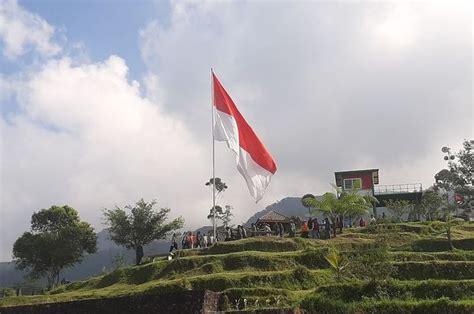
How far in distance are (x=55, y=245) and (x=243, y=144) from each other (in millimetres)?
28976

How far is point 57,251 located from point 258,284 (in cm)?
3175

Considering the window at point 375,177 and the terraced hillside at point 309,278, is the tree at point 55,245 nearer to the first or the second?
the terraced hillside at point 309,278

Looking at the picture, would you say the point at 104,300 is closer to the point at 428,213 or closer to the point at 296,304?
the point at 296,304

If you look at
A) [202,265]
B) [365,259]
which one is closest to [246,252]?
[202,265]

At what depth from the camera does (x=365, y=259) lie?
70.9 ft

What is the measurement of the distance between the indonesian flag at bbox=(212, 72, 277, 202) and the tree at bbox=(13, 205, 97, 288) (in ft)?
91.2

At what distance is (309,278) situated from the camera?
2402 cm

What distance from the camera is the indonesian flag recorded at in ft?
88.7

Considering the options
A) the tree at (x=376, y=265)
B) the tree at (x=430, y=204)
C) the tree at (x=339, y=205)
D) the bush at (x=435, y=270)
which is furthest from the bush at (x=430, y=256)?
the tree at (x=430, y=204)

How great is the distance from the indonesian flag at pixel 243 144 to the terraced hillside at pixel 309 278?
3574 mm

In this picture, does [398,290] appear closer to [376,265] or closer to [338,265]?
[376,265]

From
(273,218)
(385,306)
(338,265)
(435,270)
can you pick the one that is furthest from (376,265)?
(273,218)

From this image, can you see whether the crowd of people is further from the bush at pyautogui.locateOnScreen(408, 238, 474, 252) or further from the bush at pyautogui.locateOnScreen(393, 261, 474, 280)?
the bush at pyautogui.locateOnScreen(393, 261, 474, 280)

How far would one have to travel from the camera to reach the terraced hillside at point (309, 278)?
767 inches
